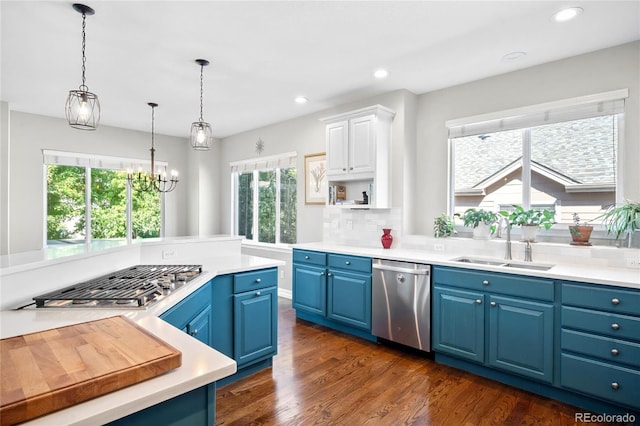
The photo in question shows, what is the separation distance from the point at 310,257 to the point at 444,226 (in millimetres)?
1480

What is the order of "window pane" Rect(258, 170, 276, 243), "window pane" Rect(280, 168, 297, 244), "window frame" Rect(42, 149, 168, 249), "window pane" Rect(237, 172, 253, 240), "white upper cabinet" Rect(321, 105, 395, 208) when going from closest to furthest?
"white upper cabinet" Rect(321, 105, 395, 208) < "window frame" Rect(42, 149, 168, 249) < "window pane" Rect(280, 168, 297, 244) < "window pane" Rect(258, 170, 276, 243) < "window pane" Rect(237, 172, 253, 240)

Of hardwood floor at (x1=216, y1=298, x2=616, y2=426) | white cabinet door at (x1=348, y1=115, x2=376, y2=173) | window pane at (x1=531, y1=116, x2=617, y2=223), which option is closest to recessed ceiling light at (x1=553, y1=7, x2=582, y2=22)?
window pane at (x1=531, y1=116, x2=617, y2=223)

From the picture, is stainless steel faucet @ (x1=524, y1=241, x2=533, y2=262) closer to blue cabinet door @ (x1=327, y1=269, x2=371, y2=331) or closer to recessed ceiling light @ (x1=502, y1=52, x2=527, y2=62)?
blue cabinet door @ (x1=327, y1=269, x2=371, y2=331)

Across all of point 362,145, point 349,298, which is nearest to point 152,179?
point 362,145

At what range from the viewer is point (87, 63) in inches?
122

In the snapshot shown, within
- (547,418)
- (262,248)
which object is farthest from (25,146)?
(547,418)

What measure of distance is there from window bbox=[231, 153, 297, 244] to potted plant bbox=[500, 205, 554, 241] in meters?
2.97

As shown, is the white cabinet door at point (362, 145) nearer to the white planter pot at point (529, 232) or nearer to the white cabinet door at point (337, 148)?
the white cabinet door at point (337, 148)

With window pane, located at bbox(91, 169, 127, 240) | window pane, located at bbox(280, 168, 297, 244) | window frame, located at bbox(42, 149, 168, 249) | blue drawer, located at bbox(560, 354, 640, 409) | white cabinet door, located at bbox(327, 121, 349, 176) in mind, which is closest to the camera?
blue drawer, located at bbox(560, 354, 640, 409)

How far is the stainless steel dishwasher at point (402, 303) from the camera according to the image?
118 inches

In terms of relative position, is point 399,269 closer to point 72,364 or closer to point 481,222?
point 481,222

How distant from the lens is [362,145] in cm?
372

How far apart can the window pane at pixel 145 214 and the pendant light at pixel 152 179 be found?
0.17 metres

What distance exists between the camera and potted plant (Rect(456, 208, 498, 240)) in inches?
128
